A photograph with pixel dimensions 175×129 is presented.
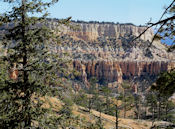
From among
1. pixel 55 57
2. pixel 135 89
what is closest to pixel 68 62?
pixel 55 57

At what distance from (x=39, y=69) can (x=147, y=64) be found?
138175 millimetres

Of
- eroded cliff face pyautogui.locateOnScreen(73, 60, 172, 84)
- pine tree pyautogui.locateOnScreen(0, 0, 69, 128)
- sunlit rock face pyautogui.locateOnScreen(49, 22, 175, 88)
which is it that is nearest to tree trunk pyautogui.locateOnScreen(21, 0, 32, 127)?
pine tree pyautogui.locateOnScreen(0, 0, 69, 128)

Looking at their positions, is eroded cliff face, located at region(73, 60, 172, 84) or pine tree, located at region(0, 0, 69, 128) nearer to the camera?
pine tree, located at region(0, 0, 69, 128)

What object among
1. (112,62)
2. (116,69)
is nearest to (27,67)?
(112,62)

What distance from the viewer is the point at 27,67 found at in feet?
29.8

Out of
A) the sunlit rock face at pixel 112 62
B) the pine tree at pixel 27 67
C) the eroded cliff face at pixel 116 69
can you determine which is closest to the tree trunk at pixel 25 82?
the pine tree at pixel 27 67

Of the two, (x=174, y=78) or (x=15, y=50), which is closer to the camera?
(x=174, y=78)

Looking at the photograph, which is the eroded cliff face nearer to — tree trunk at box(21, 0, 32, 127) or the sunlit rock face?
the sunlit rock face

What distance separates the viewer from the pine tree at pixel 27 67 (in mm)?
8938

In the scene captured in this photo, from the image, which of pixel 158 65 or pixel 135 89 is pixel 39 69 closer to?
pixel 135 89

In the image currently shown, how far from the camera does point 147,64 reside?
14062cm

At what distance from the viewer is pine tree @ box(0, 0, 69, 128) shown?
8.94m

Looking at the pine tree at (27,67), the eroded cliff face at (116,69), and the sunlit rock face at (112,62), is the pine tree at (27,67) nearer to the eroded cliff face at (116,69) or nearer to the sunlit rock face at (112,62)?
the sunlit rock face at (112,62)

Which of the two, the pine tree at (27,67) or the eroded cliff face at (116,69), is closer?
the pine tree at (27,67)
